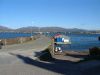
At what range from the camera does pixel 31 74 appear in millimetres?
15938

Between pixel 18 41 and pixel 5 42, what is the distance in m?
6.59

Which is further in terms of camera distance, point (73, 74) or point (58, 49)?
point (58, 49)

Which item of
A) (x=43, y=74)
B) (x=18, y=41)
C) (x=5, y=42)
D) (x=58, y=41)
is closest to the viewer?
(x=43, y=74)

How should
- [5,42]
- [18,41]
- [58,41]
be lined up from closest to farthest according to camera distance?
1. [58,41]
2. [5,42]
3. [18,41]

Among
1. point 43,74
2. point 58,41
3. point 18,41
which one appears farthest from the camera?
point 18,41

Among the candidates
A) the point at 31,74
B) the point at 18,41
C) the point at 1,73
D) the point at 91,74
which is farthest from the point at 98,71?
the point at 18,41

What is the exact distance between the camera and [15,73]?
16469mm

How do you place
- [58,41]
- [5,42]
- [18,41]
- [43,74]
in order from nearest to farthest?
[43,74]
[58,41]
[5,42]
[18,41]

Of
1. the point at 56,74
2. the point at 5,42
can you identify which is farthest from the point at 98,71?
the point at 5,42

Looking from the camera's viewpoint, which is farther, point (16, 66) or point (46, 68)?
point (16, 66)

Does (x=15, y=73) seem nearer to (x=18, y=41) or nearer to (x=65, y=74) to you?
(x=65, y=74)

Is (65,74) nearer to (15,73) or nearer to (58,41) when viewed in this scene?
(15,73)

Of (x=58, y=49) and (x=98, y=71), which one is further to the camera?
(x=58, y=49)

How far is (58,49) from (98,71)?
25.3m
